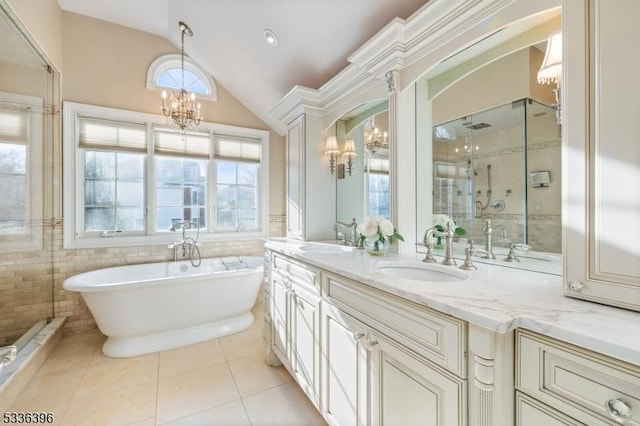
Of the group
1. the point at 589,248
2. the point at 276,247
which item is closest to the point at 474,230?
the point at 589,248

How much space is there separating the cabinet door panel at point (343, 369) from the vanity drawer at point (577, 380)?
2.05 ft

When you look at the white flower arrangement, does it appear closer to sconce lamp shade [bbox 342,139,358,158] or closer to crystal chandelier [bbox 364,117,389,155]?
crystal chandelier [bbox 364,117,389,155]

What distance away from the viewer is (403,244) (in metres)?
1.82

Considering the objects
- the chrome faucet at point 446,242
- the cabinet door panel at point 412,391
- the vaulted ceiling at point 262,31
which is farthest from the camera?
the vaulted ceiling at point 262,31

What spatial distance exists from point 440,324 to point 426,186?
1.14 m

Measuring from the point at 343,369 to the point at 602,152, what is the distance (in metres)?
1.32

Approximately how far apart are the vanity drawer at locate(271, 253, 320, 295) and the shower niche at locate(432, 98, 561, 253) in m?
0.89

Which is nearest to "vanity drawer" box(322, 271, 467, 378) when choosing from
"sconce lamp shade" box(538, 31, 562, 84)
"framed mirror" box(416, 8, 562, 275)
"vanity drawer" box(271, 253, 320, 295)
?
"vanity drawer" box(271, 253, 320, 295)

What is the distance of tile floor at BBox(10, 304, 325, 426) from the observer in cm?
176

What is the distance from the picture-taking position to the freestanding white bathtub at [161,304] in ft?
8.05

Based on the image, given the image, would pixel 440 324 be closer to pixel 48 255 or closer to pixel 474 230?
pixel 474 230

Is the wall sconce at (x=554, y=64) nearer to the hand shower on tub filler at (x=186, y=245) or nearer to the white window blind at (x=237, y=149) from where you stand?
the white window blind at (x=237, y=149)

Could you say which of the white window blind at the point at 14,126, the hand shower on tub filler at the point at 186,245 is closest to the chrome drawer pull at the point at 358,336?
the hand shower on tub filler at the point at 186,245

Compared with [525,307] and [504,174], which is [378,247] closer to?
[504,174]
